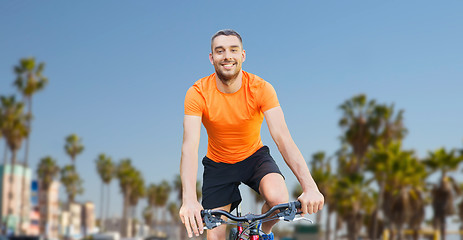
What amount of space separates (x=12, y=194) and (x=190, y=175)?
9405 centimetres

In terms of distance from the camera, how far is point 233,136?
4.62 meters

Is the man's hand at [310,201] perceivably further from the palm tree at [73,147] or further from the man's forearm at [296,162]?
the palm tree at [73,147]

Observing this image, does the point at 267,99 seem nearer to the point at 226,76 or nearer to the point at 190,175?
the point at 226,76

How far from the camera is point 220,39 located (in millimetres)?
4285

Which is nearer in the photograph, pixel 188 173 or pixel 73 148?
pixel 188 173

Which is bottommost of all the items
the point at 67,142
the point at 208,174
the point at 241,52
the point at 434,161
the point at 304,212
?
the point at 304,212

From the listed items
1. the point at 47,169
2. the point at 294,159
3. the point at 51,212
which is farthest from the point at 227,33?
the point at 51,212

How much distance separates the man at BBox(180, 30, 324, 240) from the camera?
13.7 ft

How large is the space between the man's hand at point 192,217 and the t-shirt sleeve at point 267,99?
107 cm

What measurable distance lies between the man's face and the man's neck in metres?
0.06

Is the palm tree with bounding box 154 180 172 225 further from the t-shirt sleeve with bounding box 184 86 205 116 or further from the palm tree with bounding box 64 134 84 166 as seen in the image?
the t-shirt sleeve with bounding box 184 86 205 116

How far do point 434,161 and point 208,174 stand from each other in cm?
4934

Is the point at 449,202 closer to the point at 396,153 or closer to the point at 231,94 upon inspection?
the point at 396,153

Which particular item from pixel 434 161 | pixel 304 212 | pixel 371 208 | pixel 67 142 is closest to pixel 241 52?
pixel 304 212
